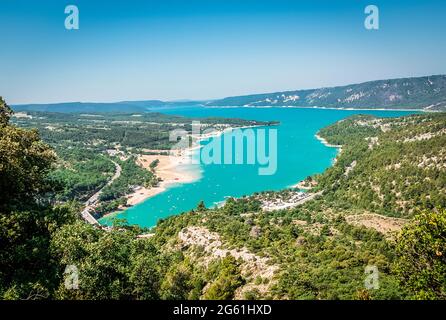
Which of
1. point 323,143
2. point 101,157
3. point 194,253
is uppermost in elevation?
point 323,143

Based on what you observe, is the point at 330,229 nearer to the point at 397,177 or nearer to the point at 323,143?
the point at 397,177

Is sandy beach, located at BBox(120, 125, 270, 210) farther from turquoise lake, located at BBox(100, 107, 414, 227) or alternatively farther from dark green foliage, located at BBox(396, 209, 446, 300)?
dark green foliage, located at BBox(396, 209, 446, 300)

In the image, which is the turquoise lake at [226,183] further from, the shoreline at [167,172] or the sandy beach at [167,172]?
the sandy beach at [167,172]

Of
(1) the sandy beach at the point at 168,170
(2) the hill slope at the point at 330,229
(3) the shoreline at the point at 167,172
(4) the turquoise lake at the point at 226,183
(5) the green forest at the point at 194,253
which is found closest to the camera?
(5) the green forest at the point at 194,253

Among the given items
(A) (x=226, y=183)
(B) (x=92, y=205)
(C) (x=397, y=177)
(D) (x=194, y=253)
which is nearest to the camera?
(D) (x=194, y=253)

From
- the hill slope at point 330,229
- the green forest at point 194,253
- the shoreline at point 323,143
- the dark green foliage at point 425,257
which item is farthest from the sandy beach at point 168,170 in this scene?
the dark green foliage at point 425,257

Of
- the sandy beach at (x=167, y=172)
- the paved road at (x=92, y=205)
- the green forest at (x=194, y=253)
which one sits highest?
the green forest at (x=194, y=253)

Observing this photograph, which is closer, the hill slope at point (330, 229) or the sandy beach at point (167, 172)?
the hill slope at point (330, 229)

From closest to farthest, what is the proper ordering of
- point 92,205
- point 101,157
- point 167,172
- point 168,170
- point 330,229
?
point 330,229 < point 92,205 < point 167,172 < point 168,170 < point 101,157

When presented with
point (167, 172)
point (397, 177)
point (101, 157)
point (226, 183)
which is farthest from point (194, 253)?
point (101, 157)

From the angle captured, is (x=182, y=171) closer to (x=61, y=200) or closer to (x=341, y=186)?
(x=61, y=200)
